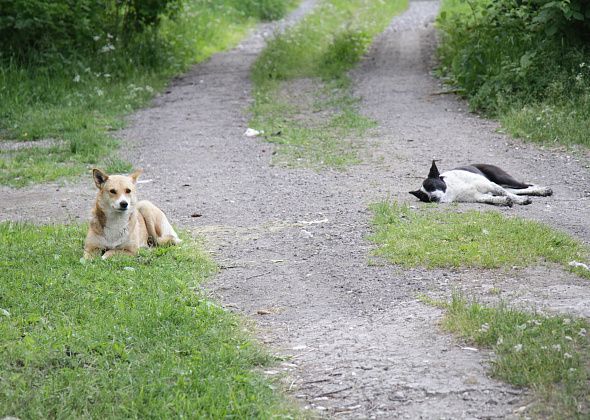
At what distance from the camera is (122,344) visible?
5.45 metres

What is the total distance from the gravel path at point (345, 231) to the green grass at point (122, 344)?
→ 30cm

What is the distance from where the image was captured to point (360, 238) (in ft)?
26.1

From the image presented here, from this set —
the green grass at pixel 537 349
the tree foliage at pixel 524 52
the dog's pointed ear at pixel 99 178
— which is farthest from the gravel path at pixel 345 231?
the dog's pointed ear at pixel 99 178

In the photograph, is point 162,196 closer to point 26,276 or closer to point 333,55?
point 26,276

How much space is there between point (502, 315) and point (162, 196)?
19.0ft

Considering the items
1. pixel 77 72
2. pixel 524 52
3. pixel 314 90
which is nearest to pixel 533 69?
pixel 524 52

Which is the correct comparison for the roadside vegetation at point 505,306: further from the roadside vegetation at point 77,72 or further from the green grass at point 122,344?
the roadside vegetation at point 77,72

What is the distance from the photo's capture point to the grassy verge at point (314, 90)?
1250 centimetres

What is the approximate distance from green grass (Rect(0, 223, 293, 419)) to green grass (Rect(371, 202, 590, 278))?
1721 millimetres

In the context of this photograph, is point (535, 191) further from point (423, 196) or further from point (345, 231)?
point (345, 231)

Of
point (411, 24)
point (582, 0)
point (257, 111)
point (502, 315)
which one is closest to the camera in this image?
point (502, 315)

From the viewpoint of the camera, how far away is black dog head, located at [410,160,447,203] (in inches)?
360

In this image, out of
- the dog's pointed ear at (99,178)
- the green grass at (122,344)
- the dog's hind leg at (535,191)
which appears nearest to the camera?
the green grass at (122,344)

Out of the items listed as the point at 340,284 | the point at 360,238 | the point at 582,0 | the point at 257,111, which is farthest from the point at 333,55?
the point at 340,284
